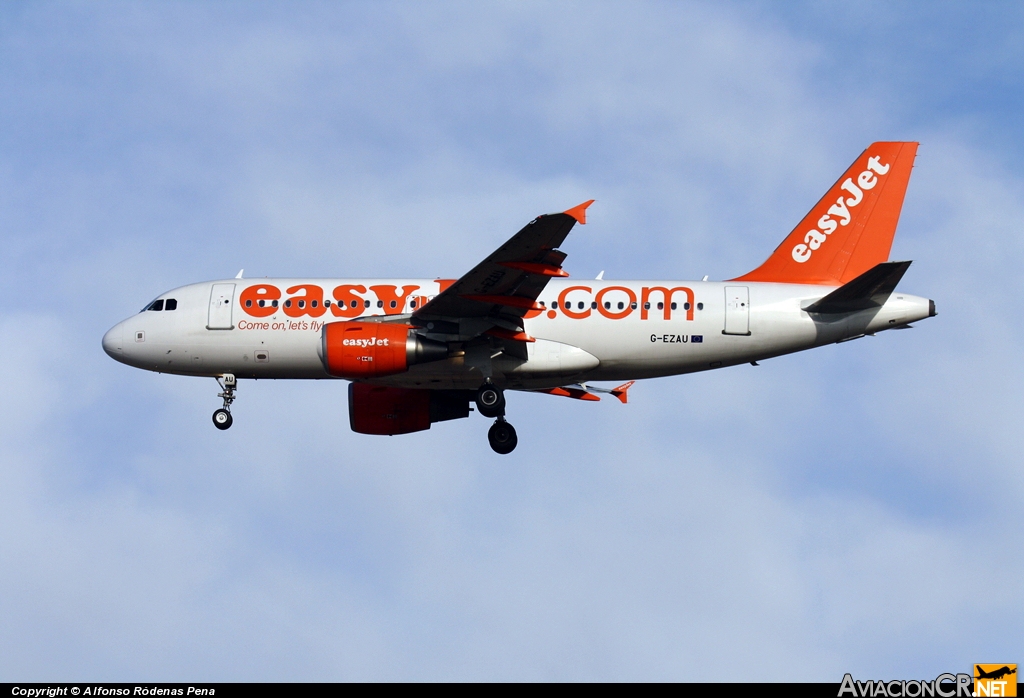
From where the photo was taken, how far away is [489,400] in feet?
130

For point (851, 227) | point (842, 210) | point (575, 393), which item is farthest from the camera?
point (575, 393)

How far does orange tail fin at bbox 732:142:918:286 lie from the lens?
4253 cm

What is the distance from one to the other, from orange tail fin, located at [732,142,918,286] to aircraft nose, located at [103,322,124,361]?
1897 centimetres

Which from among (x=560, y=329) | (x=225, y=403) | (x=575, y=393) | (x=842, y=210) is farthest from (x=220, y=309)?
(x=842, y=210)

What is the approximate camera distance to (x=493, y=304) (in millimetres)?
38156

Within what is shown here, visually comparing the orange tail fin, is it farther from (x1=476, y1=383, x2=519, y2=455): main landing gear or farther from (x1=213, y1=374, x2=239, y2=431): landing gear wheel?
(x1=213, y1=374, x2=239, y2=431): landing gear wheel

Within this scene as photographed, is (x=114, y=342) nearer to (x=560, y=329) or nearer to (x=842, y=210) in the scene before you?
(x=560, y=329)

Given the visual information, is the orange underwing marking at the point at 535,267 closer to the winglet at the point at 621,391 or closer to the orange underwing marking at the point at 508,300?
the orange underwing marking at the point at 508,300

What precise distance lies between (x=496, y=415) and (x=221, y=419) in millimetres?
8436

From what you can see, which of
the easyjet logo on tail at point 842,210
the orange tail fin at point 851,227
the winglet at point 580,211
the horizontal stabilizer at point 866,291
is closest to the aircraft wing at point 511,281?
the winglet at point 580,211

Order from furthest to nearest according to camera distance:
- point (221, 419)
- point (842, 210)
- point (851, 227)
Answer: point (842, 210) < point (851, 227) < point (221, 419)

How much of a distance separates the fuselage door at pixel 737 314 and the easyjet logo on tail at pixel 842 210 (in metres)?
3.31

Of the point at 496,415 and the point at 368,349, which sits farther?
the point at 496,415

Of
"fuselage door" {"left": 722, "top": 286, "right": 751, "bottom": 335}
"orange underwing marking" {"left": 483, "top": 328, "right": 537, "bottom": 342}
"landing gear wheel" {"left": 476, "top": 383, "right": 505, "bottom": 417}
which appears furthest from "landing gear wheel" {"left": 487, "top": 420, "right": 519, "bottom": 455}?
"fuselage door" {"left": 722, "top": 286, "right": 751, "bottom": 335}
